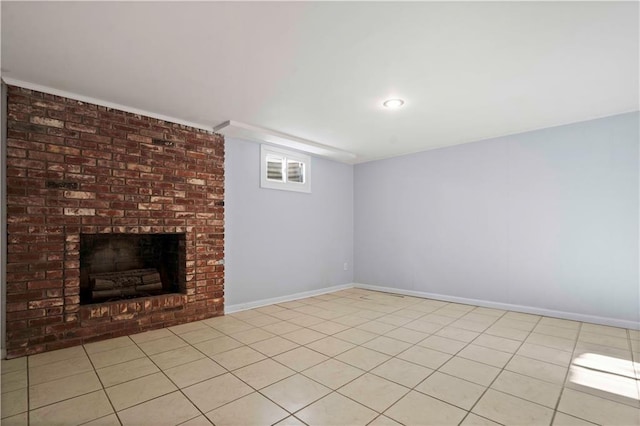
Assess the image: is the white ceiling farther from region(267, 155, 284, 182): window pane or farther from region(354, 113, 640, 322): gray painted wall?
region(267, 155, 284, 182): window pane

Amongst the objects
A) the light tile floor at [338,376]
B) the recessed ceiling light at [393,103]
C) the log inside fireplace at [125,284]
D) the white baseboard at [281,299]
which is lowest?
the white baseboard at [281,299]

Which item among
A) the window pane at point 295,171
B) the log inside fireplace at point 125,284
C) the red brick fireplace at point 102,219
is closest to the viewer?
the red brick fireplace at point 102,219

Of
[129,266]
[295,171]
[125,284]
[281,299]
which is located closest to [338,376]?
[281,299]

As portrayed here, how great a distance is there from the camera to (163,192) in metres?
3.55

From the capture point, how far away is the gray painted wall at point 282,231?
4.23m

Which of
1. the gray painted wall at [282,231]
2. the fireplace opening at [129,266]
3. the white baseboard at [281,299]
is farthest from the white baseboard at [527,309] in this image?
the fireplace opening at [129,266]

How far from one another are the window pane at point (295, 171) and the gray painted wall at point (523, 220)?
148cm

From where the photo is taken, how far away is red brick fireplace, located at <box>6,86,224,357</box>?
271 centimetres

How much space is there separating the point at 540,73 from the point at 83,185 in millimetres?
4267

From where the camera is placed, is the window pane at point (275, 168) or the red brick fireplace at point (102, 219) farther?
Result: the window pane at point (275, 168)

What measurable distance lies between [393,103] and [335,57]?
108cm

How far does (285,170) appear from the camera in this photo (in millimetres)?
4930

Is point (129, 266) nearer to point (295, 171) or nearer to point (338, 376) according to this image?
point (295, 171)

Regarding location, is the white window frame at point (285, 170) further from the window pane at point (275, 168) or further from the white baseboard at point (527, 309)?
the white baseboard at point (527, 309)
